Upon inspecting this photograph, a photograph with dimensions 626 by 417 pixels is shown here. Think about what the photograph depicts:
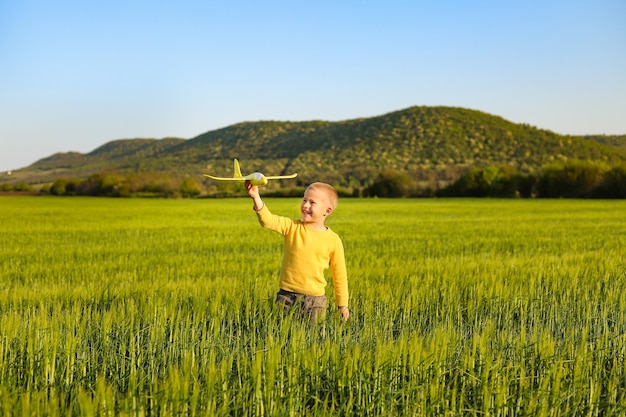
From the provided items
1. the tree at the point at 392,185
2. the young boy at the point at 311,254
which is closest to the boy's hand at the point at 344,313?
the young boy at the point at 311,254

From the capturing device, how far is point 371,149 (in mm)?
123750

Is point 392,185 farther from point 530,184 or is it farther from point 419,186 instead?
point 530,184

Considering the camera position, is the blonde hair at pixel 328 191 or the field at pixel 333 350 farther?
the blonde hair at pixel 328 191

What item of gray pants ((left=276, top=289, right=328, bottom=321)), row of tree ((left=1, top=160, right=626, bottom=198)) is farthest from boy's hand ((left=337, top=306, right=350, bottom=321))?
row of tree ((left=1, top=160, right=626, bottom=198))

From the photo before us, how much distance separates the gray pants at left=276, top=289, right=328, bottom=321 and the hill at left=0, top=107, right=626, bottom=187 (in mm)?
77300

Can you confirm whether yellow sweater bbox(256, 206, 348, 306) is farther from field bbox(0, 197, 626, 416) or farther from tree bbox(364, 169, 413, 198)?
tree bbox(364, 169, 413, 198)

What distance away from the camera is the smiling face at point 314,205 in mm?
4266

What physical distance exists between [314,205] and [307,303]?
76 cm

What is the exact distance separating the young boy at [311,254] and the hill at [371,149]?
77268 mm

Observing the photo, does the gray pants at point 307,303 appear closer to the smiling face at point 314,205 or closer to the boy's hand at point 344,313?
the boy's hand at point 344,313

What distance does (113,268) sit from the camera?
33.8 feet

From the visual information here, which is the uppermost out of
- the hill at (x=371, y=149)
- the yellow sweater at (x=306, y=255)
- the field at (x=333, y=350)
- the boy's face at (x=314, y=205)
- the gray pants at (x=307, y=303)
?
the hill at (x=371, y=149)

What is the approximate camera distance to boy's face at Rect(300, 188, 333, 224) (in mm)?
4266

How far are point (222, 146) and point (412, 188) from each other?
8487cm
